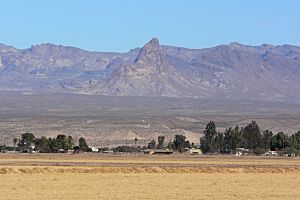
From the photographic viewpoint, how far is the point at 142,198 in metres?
53.3

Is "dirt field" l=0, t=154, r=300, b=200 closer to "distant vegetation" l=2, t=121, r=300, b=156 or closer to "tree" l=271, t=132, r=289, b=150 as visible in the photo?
"distant vegetation" l=2, t=121, r=300, b=156

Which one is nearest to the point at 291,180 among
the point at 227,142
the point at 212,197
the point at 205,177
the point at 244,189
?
the point at 205,177

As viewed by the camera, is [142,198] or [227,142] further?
[227,142]

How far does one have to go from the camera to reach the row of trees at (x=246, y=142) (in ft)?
571

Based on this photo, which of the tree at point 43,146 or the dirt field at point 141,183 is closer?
the dirt field at point 141,183

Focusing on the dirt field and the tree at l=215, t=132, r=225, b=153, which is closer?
the dirt field

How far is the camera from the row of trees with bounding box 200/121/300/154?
174m

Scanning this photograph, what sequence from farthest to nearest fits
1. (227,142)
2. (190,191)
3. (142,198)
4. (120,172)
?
1. (227,142)
2. (120,172)
3. (190,191)
4. (142,198)

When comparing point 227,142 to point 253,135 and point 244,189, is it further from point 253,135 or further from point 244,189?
point 244,189

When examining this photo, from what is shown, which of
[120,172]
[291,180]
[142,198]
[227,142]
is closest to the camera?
[142,198]

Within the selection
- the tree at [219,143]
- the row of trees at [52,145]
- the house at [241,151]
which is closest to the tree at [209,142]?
the tree at [219,143]

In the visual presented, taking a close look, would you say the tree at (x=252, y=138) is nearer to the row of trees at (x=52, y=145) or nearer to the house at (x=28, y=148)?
the row of trees at (x=52, y=145)

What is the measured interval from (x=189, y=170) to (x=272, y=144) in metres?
93.2

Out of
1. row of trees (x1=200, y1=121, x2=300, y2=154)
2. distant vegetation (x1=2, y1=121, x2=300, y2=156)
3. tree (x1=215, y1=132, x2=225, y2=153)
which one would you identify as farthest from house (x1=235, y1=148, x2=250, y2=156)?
tree (x1=215, y1=132, x2=225, y2=153)
